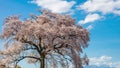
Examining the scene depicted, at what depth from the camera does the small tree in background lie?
37.1m

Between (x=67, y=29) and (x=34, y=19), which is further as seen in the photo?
(x=34, y=19)

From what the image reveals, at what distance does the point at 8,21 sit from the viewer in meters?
40.2

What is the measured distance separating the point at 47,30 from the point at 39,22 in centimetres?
332

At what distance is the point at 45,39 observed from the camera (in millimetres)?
37031

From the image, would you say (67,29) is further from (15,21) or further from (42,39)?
(15,21)

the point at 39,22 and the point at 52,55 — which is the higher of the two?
the point at 39,22

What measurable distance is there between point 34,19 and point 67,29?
618 cm

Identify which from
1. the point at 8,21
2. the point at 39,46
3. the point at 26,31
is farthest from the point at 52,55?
the point at 8,21

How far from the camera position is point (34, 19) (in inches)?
1622

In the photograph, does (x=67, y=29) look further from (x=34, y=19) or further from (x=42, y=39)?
(x=34, y=19)

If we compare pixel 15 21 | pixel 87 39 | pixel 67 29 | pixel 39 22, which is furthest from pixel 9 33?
pixel 87 39

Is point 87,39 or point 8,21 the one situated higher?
point 8,21

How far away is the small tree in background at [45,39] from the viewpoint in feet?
122

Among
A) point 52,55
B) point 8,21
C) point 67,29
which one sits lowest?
point 52,55
